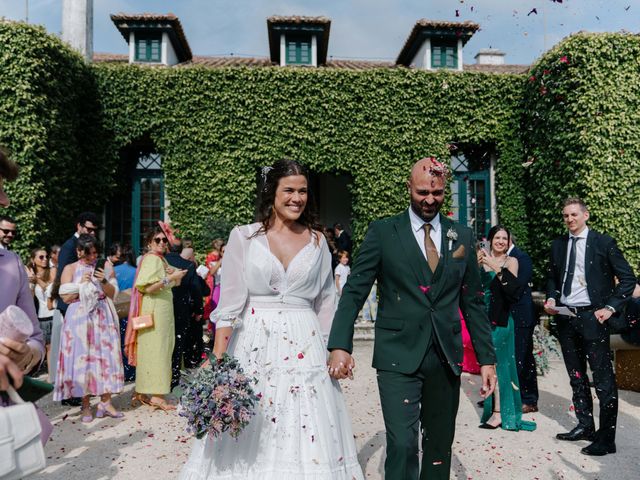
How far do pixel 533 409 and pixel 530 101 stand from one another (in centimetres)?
985

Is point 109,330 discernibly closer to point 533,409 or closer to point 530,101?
point 533,409

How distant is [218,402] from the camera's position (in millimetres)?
2896

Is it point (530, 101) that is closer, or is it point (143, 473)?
point (143, 473)

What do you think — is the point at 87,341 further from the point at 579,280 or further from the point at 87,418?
the point at 579,280

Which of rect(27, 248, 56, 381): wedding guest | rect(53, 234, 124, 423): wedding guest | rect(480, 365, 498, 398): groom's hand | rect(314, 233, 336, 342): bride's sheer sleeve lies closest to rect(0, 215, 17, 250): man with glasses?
rect(53, 234, 124, 423): wedding guest

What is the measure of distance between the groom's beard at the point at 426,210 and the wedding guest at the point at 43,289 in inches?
222

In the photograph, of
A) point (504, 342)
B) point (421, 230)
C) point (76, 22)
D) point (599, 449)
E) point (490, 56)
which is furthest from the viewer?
point (490, 56)

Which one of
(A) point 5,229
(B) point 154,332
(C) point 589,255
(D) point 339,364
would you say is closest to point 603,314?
(C) point 589,255

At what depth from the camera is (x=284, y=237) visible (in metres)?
3.60

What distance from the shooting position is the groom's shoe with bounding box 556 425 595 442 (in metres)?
5.47

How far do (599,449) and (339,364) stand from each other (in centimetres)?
331

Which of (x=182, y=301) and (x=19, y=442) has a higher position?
(x=19, y=442)

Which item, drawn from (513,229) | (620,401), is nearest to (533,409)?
(620,401)

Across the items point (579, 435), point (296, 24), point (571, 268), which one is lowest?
point (579, 435)
